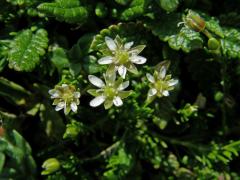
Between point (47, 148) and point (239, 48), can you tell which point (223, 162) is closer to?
point (239, 48)

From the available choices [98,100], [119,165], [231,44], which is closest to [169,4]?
[231,44]

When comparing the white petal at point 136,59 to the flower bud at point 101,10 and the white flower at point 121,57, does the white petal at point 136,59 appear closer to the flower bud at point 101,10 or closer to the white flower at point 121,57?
the white flower at point 121,57

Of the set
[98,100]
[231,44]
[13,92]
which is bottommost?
[13,92]

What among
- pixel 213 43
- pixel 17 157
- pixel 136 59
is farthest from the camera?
pixel 17 157

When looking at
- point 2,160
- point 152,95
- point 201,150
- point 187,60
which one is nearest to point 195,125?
point 201,150

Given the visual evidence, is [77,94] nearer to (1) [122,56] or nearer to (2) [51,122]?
(1) [122,56]

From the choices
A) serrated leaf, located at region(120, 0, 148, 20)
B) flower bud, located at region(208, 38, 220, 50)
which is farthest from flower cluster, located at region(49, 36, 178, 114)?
flower bud, located at region(208, 38, 220, 50)

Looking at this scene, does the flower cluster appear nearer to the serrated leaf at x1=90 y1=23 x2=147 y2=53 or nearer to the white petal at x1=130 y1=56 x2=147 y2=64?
the white petal at x1=130 y1=56 x2=147 y2=64

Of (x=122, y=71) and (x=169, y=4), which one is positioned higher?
(x=169, y=4)
